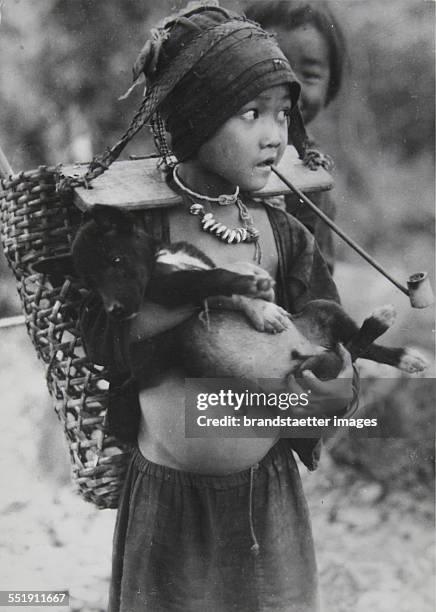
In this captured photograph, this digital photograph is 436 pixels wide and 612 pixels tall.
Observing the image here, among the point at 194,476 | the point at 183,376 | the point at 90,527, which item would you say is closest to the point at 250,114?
the point at 183,376

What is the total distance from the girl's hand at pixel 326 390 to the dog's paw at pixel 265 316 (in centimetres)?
9

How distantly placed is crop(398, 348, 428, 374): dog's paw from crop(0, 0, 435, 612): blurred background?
0.20 feet

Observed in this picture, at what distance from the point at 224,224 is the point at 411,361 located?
340 millimetres

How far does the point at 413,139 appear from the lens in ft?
4.17

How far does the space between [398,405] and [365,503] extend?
17 cm

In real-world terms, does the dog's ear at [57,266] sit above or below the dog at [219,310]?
above

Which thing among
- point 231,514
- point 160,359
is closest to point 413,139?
point 160,359

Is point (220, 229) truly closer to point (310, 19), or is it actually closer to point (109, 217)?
point (109, 217)

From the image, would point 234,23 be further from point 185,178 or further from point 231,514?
point 231,514

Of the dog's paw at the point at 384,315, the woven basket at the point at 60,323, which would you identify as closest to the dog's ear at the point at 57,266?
the woven basket at the point at 60,323

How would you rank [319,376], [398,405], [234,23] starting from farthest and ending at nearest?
[398,405]
[319,376]
[234,23]

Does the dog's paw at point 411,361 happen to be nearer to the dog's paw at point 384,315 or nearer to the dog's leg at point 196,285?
the dog's paw at point 384,315

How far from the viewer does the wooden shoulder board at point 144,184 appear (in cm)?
111

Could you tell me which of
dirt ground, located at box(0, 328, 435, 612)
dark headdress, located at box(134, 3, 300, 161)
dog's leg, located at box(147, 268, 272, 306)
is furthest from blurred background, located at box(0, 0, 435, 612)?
dog's leg, located at box(147, 268, 272, 306)
